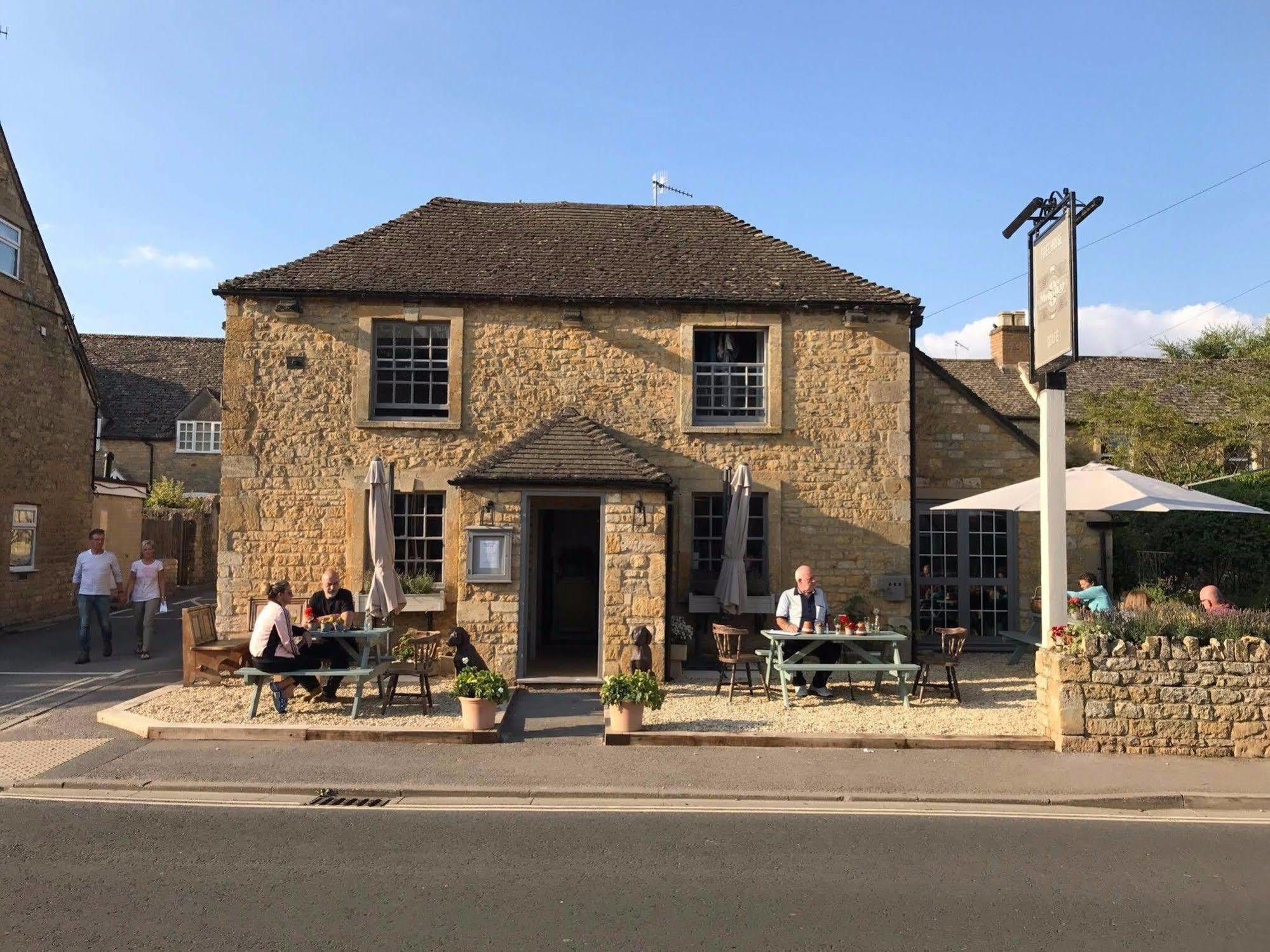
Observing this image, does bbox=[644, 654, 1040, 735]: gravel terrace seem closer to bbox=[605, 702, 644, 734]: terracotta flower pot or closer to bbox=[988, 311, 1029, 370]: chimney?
bbox=[605, 702, 644, 734]: terracotta flower pot

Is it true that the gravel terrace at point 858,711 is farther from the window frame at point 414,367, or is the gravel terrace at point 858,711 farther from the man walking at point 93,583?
the man walking at point 93,583

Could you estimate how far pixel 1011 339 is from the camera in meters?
29.5

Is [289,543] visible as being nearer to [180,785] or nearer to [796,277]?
[180,785]

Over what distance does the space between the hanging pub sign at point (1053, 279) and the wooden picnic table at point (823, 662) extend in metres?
3.46

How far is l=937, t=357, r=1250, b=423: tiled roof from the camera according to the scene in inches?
984

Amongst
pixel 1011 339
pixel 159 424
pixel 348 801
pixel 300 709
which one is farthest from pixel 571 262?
pixel 159 424

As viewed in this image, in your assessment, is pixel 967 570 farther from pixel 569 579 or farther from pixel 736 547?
pixel 569 579

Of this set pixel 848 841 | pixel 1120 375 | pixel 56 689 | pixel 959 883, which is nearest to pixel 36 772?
pixel 56 689

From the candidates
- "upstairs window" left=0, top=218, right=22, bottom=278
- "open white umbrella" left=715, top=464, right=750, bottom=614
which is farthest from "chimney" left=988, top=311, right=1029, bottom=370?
"upstairs window" left=0, top=218, right=22, bottom=278

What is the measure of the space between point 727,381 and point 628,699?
20.4ft

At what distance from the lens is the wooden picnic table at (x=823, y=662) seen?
10453 millimetres

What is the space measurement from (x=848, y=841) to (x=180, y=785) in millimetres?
5191

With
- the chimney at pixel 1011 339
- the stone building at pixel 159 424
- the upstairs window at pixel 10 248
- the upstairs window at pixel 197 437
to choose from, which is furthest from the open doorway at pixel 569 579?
the upstairs window at pixel 197 437

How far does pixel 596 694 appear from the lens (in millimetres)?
11445
